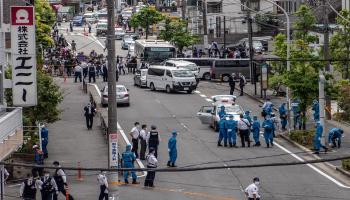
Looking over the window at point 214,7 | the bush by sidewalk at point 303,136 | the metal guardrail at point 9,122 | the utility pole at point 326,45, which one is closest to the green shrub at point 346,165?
the bush by sidewalk at point 303,136

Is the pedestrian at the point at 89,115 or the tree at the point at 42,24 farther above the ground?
the tree at the point at 42,24

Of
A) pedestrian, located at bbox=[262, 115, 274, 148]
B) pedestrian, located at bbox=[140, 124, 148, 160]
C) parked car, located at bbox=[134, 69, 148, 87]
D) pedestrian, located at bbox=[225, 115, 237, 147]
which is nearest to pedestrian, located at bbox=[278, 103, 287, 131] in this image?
pedestrian, located at bbox=[262, 115, 274, 148]

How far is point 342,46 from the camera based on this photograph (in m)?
51.1

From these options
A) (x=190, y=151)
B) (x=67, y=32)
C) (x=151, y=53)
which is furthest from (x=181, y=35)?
(x=190, y=151)

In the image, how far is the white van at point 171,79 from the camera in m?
59.8

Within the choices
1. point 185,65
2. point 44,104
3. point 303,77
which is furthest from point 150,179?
point 185,65

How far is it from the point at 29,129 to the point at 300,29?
899 inches

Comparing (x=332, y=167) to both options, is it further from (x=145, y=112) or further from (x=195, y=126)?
(x=145, y=112)

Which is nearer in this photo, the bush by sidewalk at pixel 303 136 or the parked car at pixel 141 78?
the bush by sidewalk at pixel 303 136

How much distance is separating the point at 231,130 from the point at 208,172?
17.5ft

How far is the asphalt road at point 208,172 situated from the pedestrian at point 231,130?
0.51m

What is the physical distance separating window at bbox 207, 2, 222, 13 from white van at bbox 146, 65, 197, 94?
33.5 meters

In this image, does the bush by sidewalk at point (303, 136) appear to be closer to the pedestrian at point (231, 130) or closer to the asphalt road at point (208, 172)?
the asphalt road at point (208, 172)

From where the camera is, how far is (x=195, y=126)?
4700cm
